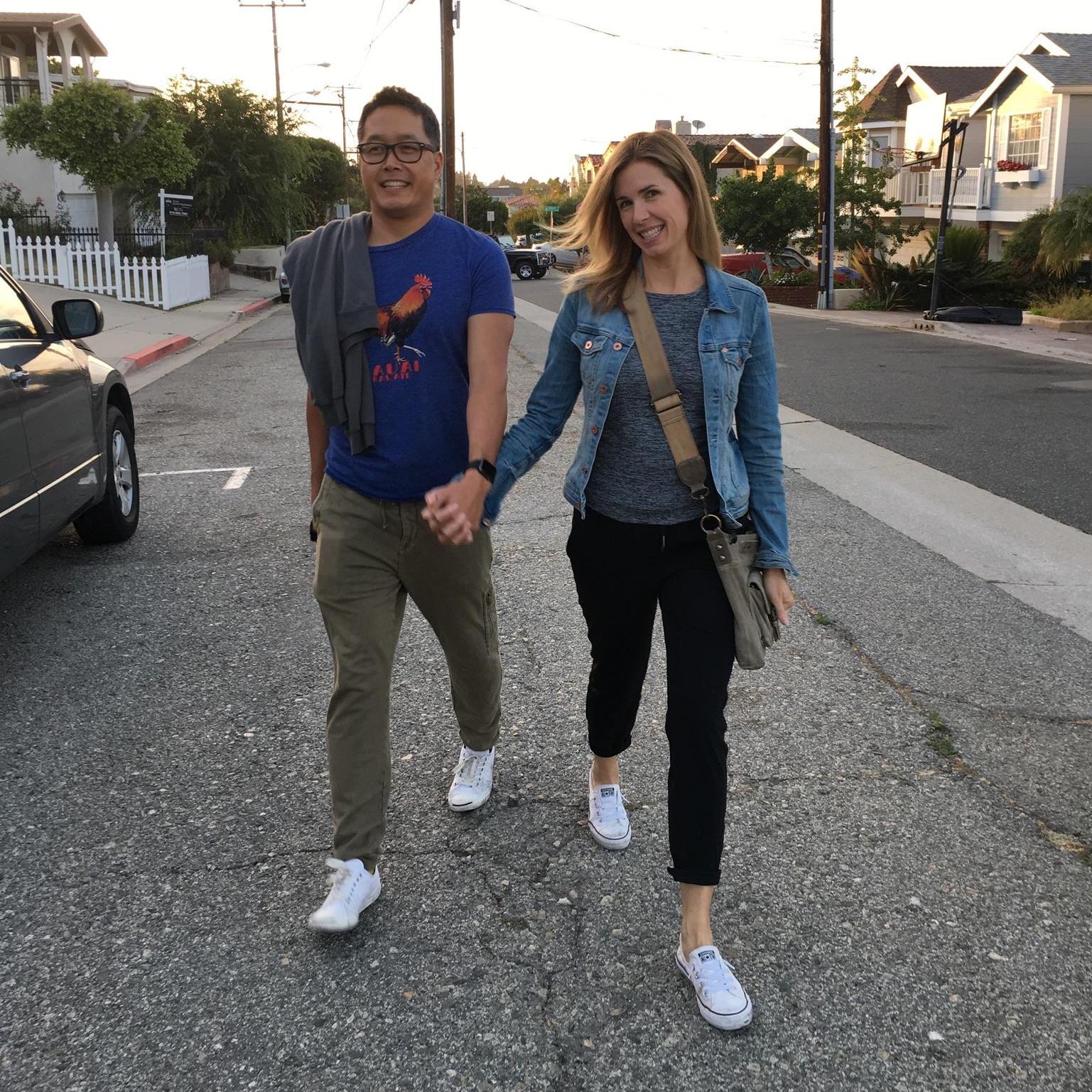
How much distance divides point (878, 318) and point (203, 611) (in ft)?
74.4

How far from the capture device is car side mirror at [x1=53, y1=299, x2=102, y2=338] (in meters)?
5.80

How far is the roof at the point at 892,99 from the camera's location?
4675 cm

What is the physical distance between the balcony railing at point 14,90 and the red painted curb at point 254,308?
13404mm

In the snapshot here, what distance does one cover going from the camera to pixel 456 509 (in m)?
2.69

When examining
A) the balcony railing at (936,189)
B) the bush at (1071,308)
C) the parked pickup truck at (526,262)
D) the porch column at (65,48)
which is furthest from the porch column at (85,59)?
the bush at (1071,308)

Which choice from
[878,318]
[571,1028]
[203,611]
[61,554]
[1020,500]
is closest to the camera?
[571,1028]

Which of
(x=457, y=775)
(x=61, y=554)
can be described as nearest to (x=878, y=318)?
(x=61, y=554)

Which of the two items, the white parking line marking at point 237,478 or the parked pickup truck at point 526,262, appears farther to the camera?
the parked pickup truck at point 526,262

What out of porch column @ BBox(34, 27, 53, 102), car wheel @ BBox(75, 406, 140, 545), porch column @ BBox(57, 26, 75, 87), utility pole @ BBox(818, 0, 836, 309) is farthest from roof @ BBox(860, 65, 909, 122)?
car wheel @ BBox(75, 406, 140, 545)

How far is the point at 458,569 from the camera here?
3.07 metres

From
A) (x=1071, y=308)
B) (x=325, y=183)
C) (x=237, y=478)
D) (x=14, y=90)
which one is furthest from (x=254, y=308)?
(x=325, y=183)

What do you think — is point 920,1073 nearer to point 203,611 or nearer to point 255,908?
point 255,908

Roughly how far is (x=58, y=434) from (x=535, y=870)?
11.3ft

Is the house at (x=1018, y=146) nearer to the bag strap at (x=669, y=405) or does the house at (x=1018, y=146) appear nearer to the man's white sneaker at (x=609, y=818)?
the man's white sneaker at (x=609, y=818)
